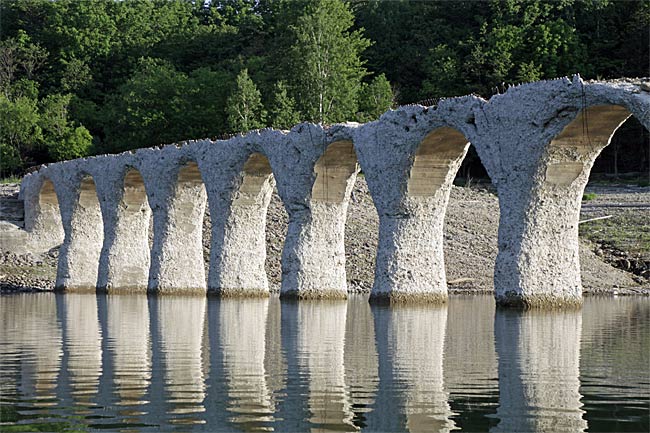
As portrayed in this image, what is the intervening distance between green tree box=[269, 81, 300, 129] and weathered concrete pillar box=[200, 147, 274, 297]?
897 inches

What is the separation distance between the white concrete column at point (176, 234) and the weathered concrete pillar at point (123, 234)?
227 centimetres

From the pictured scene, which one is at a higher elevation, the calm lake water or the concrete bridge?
the concrete bridge

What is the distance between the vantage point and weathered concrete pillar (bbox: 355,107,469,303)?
23.8 meters

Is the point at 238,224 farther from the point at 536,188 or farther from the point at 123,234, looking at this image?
the point at 536,188

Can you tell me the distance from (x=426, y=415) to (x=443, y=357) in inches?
172

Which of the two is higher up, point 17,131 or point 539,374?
point 17,131

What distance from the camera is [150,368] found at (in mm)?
12727

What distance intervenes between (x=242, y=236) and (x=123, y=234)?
6087 mm

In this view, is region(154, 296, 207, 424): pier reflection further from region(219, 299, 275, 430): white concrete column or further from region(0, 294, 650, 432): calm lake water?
region(219, 299, 275, 430): white concrete column

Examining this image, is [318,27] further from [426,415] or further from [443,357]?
[426,415]

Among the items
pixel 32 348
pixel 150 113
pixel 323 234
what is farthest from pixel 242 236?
pixel 150 113

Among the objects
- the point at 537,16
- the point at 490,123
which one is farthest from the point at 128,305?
the point at 537,16

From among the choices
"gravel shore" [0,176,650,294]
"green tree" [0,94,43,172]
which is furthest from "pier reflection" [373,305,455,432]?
"green tree" [0,94,43,172]

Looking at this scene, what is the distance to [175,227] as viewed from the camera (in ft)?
103
